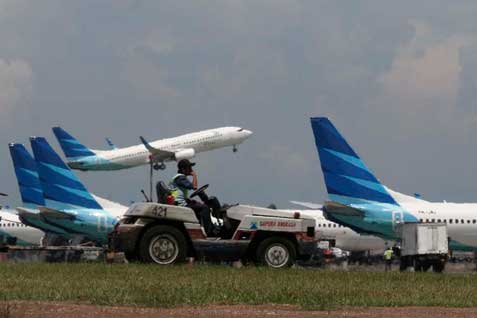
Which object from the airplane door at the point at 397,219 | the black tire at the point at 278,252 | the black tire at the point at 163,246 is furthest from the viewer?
the airplane door at the point at 397,219

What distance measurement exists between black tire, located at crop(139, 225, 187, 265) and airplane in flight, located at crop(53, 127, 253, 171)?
278 feet

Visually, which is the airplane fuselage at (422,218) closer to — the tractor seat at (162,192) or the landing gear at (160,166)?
the tractor seat at (162,192)

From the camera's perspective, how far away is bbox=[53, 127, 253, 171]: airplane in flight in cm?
11094

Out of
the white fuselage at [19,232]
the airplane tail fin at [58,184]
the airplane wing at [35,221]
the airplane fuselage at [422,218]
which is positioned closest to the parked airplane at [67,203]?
the airplane tail fin at [58,184]

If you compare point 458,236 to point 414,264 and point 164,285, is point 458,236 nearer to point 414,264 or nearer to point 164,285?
point 414,264

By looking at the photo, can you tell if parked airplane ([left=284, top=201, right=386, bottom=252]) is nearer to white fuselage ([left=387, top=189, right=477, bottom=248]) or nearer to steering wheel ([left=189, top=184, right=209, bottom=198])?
white fuselage ([left=387, top=189, right=477, bottom=248])

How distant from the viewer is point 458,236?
51.2 m

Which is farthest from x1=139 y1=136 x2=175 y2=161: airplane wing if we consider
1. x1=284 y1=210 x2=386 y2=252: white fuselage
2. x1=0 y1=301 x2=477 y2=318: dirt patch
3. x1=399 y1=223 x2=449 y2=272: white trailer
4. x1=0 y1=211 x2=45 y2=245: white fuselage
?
x1=0 y1=301 x2=477 y2=318: dirt patch

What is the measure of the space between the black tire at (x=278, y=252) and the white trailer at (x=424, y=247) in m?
8.21

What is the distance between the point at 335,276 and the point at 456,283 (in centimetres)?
232

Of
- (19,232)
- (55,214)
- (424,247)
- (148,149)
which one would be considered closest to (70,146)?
(148,149)

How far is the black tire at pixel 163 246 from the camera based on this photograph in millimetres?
23594

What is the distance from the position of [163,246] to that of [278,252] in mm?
2566

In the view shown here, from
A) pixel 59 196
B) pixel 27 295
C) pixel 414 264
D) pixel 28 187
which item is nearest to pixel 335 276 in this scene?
pixel 27 295
